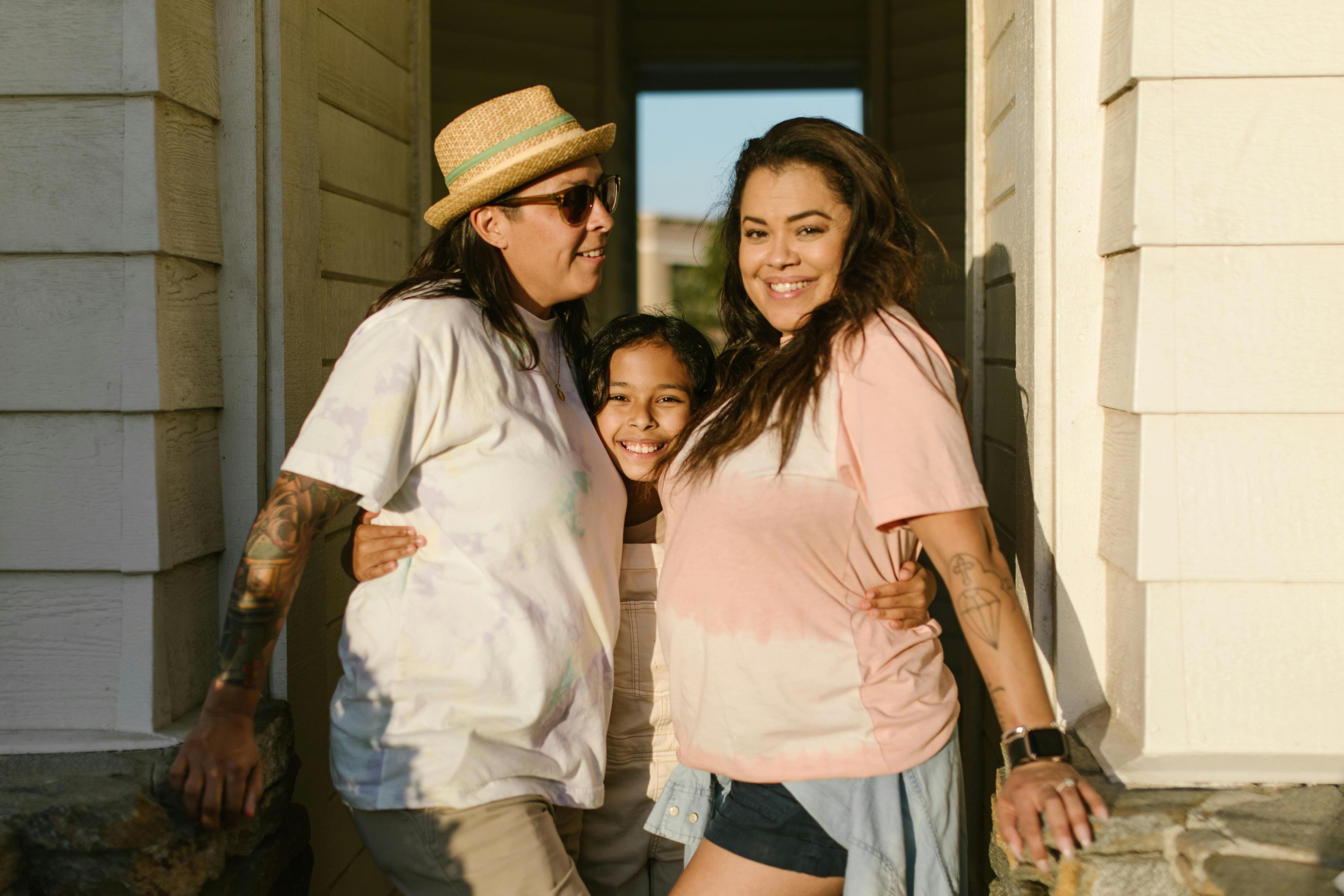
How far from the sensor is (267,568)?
63.2 inches

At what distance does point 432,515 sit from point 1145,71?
1319mm

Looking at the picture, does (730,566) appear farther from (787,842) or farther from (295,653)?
(295,653)

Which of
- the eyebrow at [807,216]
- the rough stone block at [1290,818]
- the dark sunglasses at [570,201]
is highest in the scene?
the dark sunglasses at [570,201]

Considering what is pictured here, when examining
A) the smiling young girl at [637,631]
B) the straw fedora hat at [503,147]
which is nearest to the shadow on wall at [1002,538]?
the smiling young girl at [637,631]

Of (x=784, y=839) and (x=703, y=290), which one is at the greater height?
(x=703, y=290)

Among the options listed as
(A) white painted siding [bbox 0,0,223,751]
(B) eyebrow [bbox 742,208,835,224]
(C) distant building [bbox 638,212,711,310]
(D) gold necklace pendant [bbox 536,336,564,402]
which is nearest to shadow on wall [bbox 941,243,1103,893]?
(B) eyebrow [bbox 742,208,835,224]

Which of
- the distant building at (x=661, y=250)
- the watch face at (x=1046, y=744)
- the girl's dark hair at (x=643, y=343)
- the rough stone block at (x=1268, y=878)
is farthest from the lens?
the distant building at (x=661, y=250)

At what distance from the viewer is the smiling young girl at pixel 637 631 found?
82.0 inches

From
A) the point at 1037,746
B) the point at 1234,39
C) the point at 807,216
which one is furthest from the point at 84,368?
the point at 1234,39

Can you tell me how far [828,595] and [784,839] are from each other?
1.27 feet

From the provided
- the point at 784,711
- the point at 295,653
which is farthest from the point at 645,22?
the point at 784,711

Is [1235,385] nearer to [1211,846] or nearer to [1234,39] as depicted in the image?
[1234,39]

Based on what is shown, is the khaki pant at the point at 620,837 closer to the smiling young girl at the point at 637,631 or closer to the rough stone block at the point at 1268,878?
the smiling young girl at the point at 637,631

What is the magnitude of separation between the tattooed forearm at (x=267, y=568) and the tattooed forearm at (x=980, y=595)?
92 centimetres
